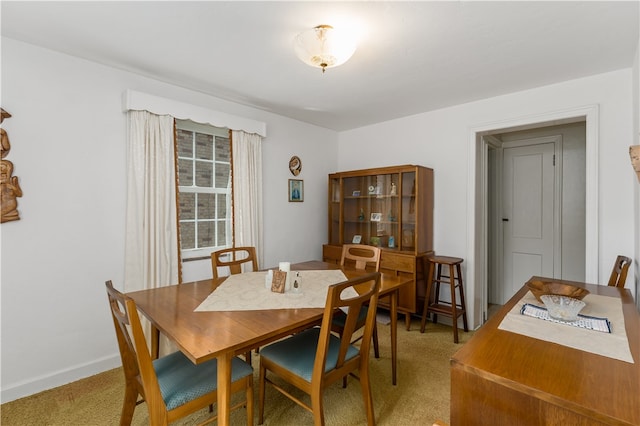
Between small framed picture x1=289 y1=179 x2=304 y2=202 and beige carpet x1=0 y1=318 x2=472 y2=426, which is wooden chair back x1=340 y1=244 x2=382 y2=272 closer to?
beige carpet x1=0 y1=318 x2=472 y2=426

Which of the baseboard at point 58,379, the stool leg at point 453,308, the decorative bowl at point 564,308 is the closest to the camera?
the decorative bowl at point 564,308

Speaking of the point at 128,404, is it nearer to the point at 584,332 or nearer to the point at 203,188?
the point at 203,188

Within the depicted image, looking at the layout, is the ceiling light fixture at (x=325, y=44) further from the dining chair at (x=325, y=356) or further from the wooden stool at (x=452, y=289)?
the wooden stool at (x=452, y=289)

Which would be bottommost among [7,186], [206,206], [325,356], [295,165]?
[325,356]

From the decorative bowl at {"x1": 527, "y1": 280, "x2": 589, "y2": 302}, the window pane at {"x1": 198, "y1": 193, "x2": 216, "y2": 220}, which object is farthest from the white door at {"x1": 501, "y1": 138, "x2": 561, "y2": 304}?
the window pane at {"x1": 198, "y1": 193, "x2": 216, "y2": 220}

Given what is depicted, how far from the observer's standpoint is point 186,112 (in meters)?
2.74

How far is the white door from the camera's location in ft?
12.3

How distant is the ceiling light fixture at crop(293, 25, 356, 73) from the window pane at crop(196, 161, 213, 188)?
64.5 inches

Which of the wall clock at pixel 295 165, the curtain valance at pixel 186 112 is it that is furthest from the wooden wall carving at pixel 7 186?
the wall clock at pixel 295 165

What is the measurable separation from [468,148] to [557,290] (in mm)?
1883

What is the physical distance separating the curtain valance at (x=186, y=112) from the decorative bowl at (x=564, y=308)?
9.24 feet

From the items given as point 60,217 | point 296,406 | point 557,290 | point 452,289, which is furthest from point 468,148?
point 60,217

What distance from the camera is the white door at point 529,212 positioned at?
12.3ft

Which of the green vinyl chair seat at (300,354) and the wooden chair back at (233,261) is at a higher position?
the wooden chair back at (233,261)
